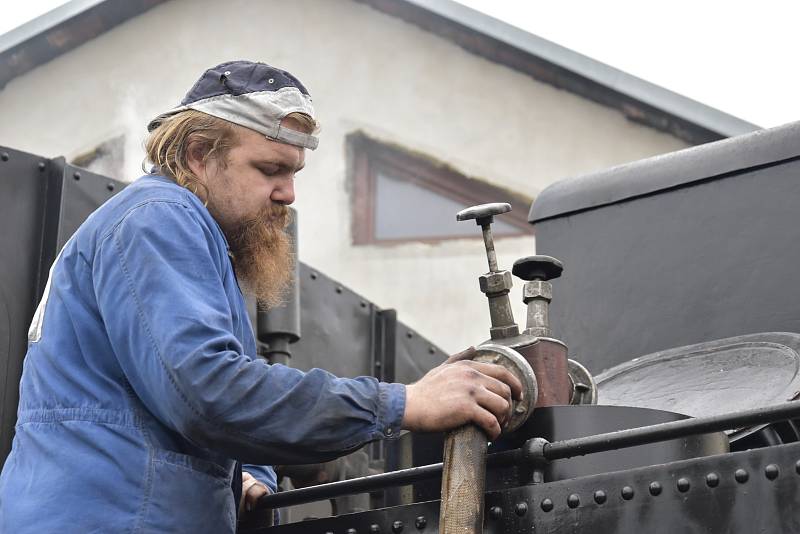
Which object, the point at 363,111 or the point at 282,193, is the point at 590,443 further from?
the point at 363,111

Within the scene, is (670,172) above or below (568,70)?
below

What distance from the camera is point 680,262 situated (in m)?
3.79

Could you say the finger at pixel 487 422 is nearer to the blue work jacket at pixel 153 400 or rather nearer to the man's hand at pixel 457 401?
the man's hand at pixel 457 401

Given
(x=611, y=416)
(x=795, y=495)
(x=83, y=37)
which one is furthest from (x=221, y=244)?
(x=83, y=37)

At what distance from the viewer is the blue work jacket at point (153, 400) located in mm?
2141

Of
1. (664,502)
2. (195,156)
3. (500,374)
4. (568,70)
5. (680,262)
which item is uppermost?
(568,70)

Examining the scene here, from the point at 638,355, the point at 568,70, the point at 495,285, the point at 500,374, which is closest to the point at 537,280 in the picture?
the point at 495,285

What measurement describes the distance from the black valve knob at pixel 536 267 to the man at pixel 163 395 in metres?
0.45

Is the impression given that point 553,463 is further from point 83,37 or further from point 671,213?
point 83,37

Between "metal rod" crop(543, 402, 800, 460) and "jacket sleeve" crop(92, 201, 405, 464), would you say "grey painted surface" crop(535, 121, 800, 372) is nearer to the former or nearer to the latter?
"metal rod" crop(543, 402, 800, 460)

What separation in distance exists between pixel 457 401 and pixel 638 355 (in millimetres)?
1634

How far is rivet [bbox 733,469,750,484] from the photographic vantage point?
208 centimetres

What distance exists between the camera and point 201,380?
2.11 metres

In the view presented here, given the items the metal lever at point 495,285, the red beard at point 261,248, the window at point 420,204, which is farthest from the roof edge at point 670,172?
the window at point 420,204
